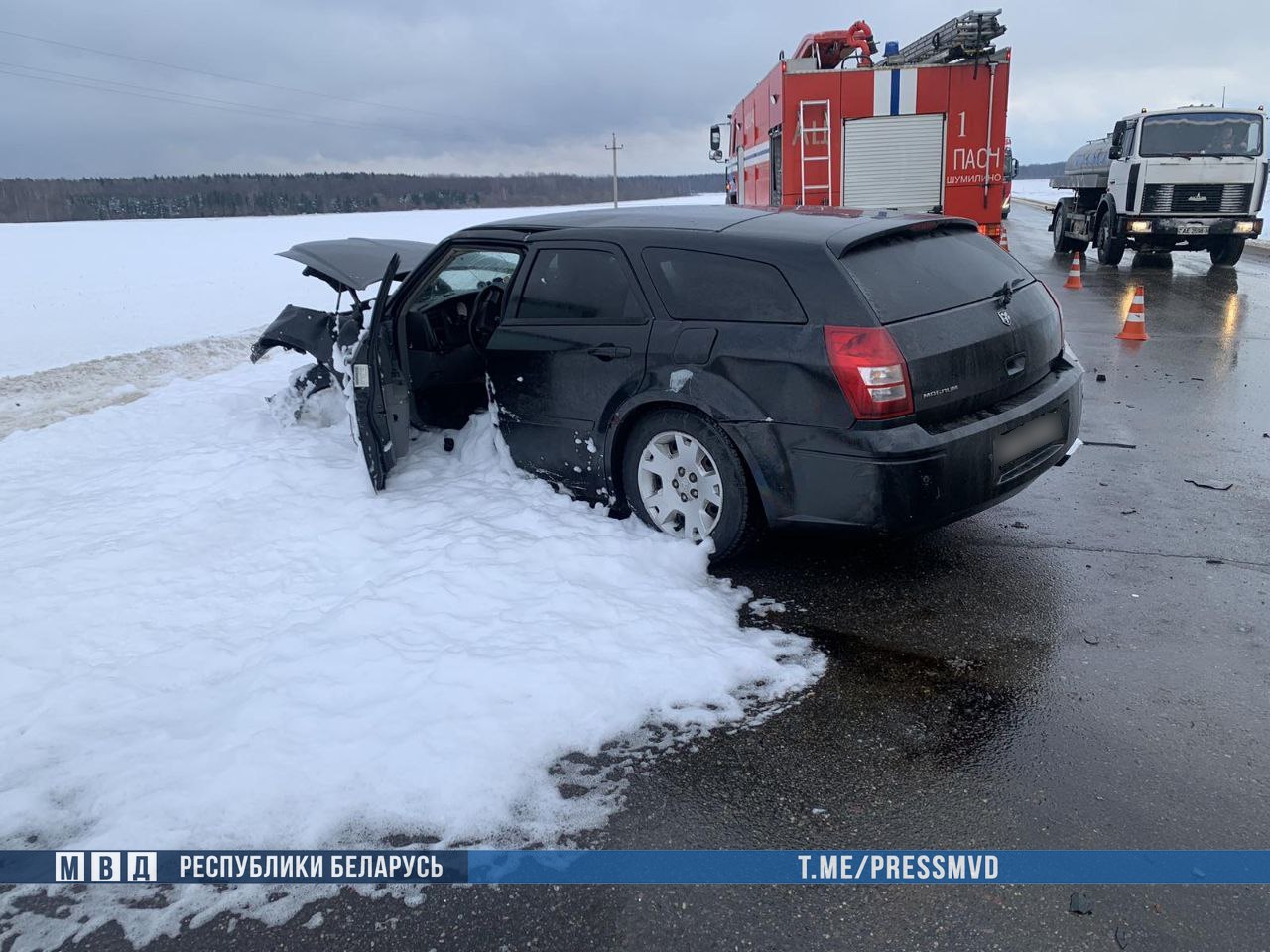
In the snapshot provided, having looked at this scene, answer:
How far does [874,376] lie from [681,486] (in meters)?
1.12

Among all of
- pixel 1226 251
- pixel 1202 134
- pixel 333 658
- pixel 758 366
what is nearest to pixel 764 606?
pixel 758 366

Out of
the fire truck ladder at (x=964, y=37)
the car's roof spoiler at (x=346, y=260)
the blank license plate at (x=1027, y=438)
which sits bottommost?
the blank license plate at (x=1027, y=438)

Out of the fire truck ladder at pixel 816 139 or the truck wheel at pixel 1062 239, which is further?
the truck wheel at pixel 1062 239

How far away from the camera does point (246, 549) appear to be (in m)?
4.72

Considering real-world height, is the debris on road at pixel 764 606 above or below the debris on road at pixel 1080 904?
above

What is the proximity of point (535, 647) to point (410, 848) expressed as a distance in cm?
108

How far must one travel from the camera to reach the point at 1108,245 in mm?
18578

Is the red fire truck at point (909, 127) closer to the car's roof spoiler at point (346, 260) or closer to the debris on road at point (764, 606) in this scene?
the car's roof spoiler at point (346, 260)

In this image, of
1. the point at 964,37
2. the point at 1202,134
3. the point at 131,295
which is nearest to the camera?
the point at 964,37

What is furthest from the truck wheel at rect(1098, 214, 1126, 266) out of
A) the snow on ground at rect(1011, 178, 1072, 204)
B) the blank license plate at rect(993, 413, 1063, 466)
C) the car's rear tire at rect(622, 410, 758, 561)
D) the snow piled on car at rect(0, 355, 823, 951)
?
the car's rear tire at rect(622, 410, 758, 561)

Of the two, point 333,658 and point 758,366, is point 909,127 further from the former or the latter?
point 333,658

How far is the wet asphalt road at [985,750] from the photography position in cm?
234

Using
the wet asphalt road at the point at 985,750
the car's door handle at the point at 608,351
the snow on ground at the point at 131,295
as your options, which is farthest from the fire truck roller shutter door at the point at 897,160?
the snow on ground at the point at 131,295

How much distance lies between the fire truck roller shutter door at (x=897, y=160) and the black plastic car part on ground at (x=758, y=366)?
8103 mm
